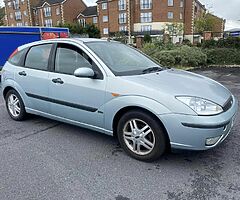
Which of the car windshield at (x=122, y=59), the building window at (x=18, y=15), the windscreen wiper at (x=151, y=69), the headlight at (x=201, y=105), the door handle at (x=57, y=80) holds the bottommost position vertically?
the headlight at (x=201, y=105)

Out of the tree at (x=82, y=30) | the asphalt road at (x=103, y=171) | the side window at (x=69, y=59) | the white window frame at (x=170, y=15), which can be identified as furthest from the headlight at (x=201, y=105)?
the white window frame at (x=170, y=15)

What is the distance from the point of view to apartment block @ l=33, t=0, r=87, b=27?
188 ft

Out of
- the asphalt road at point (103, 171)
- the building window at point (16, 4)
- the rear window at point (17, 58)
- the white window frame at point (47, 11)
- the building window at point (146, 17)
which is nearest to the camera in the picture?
the asphalt road at point (103, 171)

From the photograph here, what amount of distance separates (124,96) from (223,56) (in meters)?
12.4

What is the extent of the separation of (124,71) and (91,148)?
4.00 feet

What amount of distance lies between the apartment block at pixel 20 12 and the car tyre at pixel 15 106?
64383 mm

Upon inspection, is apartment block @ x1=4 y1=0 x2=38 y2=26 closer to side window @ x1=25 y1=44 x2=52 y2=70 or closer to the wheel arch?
side window @ x1=25 y1=44 x2=52 y2=70

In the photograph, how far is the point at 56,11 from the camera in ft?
190

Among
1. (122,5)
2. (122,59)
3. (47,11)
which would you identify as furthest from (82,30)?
(122,59)

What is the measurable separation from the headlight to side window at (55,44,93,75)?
144cm

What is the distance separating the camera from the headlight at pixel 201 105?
2701 mm

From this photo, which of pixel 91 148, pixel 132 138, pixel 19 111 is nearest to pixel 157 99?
pixel 132 138

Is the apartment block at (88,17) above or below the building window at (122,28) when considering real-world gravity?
above

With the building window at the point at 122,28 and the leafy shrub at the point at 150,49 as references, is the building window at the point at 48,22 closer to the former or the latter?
the building window at the point at 122,28
